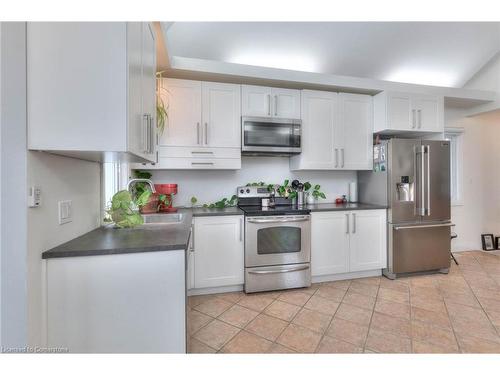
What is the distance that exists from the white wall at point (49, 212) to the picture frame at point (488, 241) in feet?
17.5

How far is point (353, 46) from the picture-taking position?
295 centimetres

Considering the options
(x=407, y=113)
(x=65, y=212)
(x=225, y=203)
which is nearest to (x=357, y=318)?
(x=225, y=203)

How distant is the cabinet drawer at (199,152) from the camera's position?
2.57m

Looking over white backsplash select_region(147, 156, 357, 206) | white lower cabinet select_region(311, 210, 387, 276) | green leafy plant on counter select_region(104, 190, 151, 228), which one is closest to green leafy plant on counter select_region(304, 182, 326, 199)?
white backsplash select_region(147, 156, 357, 206)

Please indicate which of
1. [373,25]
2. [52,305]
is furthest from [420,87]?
[52,305]

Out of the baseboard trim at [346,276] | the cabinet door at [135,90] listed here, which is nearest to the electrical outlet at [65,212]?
the cabinet door at [135,90]

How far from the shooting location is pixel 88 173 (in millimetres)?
1624

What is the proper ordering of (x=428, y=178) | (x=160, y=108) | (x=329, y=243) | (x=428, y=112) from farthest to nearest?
(x=428, y=112) → (x=428, y=178) → (x=329, y=243) → (x=160, y=108)

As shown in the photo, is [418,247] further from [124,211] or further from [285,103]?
[124,211]

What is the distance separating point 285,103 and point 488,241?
401 centimetres

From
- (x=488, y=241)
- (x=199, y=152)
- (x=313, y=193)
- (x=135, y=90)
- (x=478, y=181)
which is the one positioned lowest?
(x=488, y=241)

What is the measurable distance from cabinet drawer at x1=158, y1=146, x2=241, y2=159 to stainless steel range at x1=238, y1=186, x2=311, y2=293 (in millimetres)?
658

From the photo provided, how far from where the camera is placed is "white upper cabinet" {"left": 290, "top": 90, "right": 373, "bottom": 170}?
9.63ft

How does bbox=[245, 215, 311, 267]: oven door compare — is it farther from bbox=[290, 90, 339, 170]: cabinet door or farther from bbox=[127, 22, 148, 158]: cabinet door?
bbox=[127, 22, 148, 158]: cabinet door
